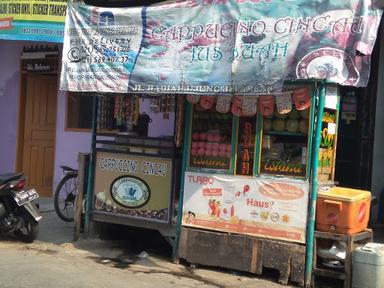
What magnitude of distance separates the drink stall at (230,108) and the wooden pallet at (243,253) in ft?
0.04

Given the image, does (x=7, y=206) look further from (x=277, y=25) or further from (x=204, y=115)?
(x=277, y=25)

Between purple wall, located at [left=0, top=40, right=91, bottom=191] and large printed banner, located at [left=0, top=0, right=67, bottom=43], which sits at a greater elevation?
large printed banner, located at [left=0, top=0, right=67, bottom=43]

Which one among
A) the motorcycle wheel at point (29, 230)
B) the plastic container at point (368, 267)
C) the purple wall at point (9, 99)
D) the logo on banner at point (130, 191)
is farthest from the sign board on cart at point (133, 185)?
the purple wall at point (9, 99)

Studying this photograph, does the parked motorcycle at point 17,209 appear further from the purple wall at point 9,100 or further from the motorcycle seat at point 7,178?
the purple wall at point 9,100

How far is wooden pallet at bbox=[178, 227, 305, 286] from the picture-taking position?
6371 millimetres

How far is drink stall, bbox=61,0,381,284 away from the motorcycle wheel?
1.04 meters

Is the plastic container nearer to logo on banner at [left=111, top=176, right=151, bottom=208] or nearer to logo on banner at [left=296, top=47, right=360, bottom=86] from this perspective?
logo on banner at [left=296, top=47, right=360, bottom=86]

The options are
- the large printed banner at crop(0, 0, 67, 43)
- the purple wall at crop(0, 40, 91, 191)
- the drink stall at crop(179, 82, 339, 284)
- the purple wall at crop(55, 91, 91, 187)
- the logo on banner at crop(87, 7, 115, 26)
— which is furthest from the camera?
the purple wall at crop(0, 40, 91, 191)

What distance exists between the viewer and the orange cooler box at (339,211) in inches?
242

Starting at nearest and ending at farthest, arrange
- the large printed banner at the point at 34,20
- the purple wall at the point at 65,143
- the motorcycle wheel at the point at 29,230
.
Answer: the motorcycle wheel at the point at 29,230
the large printed banner at the point at 34,20
the purple wall at the point at 65,143

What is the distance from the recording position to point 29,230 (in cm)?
789

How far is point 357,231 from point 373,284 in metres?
0.66

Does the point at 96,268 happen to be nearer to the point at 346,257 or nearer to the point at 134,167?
the point at 134,167

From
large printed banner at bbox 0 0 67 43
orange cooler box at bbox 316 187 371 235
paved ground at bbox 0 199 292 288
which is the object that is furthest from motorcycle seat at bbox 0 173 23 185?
orange cooler box at bbox 316 187 371 235
